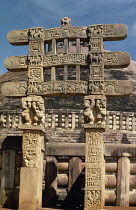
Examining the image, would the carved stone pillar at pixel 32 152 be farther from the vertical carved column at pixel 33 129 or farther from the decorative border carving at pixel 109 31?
the decorative border carving at pixel 109 31

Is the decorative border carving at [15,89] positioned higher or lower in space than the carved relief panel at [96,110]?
higher

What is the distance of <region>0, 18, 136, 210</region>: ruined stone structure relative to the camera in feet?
30.3

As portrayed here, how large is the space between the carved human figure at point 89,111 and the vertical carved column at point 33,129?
126 cm

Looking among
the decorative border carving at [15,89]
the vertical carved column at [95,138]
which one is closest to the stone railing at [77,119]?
the decorative border carving at [15,89]

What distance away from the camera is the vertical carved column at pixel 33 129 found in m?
9.25

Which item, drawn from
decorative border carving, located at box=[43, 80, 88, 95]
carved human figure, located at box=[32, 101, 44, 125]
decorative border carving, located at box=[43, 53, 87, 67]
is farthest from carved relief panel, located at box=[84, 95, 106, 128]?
carved human figure, located at box=[32, 101, 44, 125]

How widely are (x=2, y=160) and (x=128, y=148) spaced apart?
3.75 m

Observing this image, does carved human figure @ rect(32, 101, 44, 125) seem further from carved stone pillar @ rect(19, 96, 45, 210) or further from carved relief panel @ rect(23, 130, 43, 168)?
carved relief panel @ rect(23, 130, 43, 168)

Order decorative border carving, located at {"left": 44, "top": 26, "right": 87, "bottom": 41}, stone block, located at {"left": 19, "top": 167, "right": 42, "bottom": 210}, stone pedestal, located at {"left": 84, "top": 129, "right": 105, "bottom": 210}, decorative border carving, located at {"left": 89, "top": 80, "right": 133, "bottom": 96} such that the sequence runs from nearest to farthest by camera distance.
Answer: stone pedestal, located at {"left": 84, "top": 129, "right": 105, "bottom": 210}, stone block, located at {"left": 19, "top": 167, "right": 42, "bottom": 210}, decorative border carving, located at {"left": 89, "top": 80, "right": 133, "bottom": 96}, decorative border carving, located at {"left": 44, "top": 26, "right": 87, "bottom": 41}

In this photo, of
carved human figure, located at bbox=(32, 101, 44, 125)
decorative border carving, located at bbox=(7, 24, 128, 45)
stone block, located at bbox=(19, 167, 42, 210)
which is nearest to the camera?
stone block, located at bbox=(19, 167, 42, 210)

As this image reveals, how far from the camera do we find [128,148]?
10070 mm

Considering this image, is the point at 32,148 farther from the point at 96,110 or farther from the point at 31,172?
the point at 96,110

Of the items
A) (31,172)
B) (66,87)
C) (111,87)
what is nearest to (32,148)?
(31,172)

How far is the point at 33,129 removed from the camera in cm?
952
